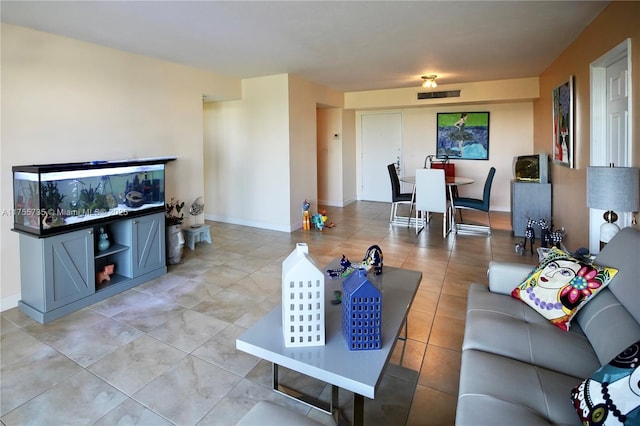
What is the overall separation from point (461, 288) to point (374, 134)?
5.29 metres

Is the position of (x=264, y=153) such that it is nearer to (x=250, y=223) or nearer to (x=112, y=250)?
(x=250, y=223)

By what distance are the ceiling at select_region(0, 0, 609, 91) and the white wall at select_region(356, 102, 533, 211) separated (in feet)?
6.08

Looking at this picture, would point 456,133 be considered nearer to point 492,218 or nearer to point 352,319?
point 492,218

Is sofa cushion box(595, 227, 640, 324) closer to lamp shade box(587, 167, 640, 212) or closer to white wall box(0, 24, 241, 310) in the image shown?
lamp shade box(587, 167, 640, 212)

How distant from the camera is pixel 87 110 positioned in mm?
3580

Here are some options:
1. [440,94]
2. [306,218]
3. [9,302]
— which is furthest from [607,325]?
[440,94]

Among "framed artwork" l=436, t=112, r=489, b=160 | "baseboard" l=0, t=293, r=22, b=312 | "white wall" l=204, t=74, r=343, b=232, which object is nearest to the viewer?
"baseboard" l=0, t=293, r=22, b=312

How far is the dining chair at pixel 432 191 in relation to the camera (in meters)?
5.12

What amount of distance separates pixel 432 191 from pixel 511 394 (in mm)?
4146

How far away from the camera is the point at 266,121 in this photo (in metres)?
5.60

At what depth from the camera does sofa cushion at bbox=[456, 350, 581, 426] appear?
1.20 meters

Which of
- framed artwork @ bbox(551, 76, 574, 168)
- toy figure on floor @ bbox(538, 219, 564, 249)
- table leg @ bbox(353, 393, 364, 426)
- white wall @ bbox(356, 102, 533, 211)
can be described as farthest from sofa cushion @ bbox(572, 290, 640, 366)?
white wall @ bbox(356, 102, 533, 211)

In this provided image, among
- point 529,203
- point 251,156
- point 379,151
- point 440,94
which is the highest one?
point 440,94

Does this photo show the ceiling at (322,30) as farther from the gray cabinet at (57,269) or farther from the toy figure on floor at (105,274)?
the toy figure on floor at (105,274)
